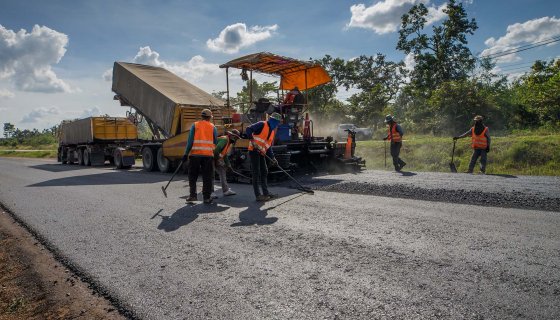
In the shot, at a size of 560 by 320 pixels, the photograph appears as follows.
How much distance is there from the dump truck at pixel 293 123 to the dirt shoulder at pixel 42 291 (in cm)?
542

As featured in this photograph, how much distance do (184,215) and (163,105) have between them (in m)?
7.69

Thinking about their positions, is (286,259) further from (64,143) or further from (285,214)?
(64,143)

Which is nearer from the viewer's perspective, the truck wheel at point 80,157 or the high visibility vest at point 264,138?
the high visibility vest at point 264,138

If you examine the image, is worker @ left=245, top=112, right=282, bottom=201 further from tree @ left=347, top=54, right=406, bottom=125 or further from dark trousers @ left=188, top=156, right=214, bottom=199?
tree @ left=347, top=54, right=406, bottom=125

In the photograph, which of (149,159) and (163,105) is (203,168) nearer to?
(163,105)

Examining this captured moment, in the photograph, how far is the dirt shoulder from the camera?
2.74 meters

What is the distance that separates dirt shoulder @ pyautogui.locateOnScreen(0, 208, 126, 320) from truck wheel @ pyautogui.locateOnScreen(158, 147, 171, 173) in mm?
8464

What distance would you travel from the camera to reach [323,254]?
352 centimetres

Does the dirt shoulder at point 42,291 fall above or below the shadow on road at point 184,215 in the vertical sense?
below

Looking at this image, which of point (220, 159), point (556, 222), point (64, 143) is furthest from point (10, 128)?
point (556, 222)

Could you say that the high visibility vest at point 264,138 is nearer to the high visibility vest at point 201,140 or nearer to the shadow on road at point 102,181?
the high visibility vest at point 201,140

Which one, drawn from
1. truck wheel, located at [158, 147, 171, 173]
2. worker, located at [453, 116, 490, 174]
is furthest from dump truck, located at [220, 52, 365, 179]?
truck wheel, located at [158, 147, 171, 173]

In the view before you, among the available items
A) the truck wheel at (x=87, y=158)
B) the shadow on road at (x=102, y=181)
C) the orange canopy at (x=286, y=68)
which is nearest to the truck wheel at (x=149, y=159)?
the shadow on road at (x=102, y=181)

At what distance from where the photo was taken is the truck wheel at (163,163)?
1284 cm
